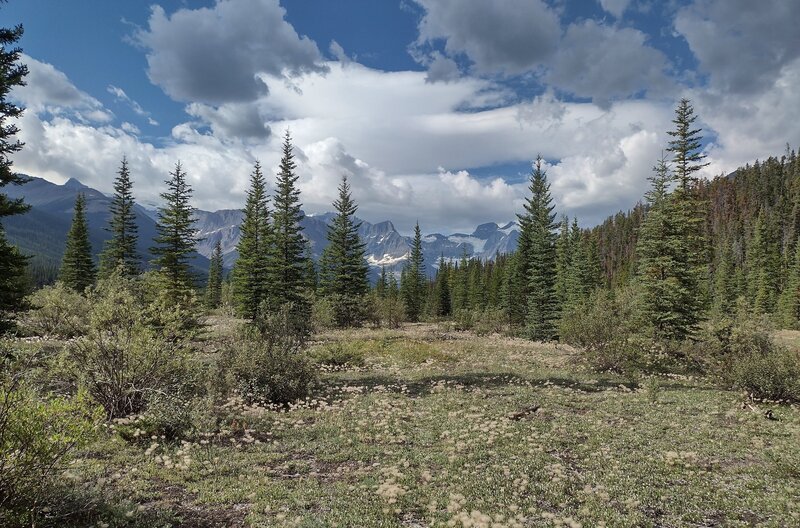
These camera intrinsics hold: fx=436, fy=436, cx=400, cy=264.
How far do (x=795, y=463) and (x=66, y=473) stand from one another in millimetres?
15114

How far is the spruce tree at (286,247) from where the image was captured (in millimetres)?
42094

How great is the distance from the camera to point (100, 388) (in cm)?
1193

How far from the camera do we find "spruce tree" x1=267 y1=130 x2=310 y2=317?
42094 millimetres

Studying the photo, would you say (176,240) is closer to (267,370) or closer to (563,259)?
Answer: (267,370)

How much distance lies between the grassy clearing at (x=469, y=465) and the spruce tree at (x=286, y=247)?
26.8 meters

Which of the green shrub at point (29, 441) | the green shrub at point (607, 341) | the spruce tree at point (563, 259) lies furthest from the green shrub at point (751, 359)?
the spruce tree at point (563, 259)

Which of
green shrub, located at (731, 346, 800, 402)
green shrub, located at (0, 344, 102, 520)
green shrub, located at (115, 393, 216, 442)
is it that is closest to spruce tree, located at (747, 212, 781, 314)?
green shrub, located at (731, 346, 800, 402)

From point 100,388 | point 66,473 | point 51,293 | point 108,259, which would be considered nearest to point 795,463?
point 66,473

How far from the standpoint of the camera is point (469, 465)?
960cm

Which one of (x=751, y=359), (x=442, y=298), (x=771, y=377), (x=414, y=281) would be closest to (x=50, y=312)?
(x=751, y=359)

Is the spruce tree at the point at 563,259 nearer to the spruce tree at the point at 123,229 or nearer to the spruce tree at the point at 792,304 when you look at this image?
the spruce tree at the point at 792,304

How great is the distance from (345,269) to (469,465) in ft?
146

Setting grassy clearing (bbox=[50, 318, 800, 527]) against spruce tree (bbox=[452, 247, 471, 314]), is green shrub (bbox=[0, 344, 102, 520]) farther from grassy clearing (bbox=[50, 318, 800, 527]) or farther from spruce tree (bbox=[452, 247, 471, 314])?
spruce tree (bbox=[452, 247, 471, 314])

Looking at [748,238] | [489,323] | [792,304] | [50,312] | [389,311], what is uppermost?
[748,238]
